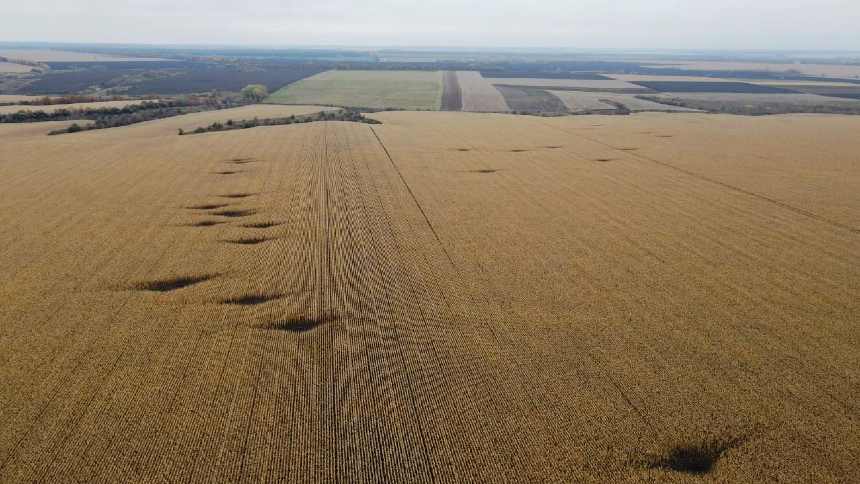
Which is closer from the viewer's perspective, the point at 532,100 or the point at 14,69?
the point at 532,100

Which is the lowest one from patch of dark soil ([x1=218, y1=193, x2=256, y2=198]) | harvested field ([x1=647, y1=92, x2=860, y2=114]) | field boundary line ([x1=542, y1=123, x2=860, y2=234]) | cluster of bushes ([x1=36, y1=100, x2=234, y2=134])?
patch of dark soil ([x1=218, y1=193, x2=256, y2=198])

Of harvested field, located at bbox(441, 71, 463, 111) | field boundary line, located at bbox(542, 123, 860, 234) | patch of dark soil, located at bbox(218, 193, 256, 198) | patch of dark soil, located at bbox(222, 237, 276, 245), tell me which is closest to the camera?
patch of dark soil, located at bbox(222, 237, 276, 245)

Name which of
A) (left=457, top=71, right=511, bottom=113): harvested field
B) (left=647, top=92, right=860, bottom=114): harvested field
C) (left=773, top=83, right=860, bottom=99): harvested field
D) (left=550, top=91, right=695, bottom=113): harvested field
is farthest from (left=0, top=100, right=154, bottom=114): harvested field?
(left=773, top=83, right=860, bottom=99): harvested field

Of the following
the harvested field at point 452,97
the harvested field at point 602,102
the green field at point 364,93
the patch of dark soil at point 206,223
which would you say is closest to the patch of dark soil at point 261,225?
the patch of dark soil at point 206,223

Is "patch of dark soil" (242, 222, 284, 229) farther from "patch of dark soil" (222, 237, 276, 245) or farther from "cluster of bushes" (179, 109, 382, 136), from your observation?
"cluster of bushes" (179, 109, 382, 136)

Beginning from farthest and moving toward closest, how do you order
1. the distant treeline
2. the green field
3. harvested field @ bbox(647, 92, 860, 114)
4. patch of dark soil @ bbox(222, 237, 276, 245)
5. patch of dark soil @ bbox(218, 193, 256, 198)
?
the green field, harvested field @ bbox(647, 92, 860, 114), the distant treeline, patch of dark soil @ bbox(218, 193, 256, 198), patch of dark soil @ bbox(222, 237, 276, 245)

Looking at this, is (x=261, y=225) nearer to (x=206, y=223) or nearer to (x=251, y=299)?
(x=206, y=223)

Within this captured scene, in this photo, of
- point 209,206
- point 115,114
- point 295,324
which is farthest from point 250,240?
point 115,114

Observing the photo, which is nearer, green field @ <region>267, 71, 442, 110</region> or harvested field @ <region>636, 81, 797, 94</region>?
green field @ <region>267, 71, 442, 110</region>
